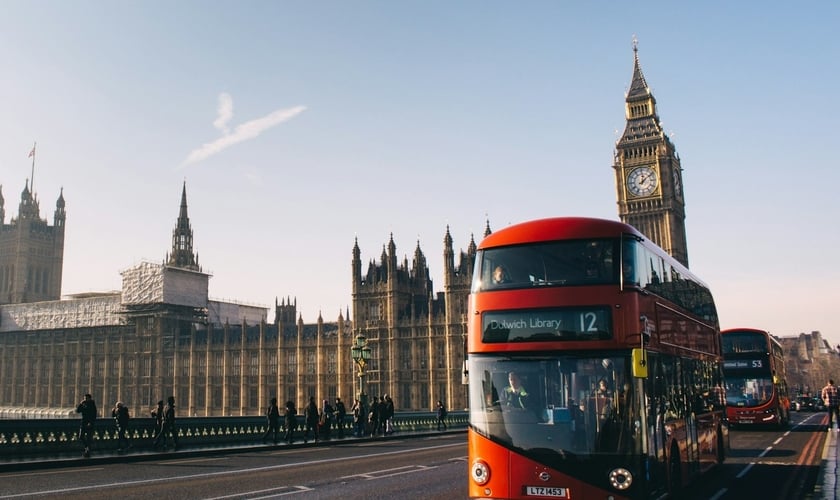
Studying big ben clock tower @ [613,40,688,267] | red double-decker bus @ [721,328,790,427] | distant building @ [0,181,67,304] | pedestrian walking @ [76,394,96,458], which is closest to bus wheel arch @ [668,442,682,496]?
pedestrian walking @ [76,394,96,458]

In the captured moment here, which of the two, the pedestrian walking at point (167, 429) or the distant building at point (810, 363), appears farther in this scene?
the distant building at point (810, 363)

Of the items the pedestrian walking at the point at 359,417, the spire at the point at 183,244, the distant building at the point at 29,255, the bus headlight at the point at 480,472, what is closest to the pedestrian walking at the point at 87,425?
the pedestrian walking at the point at 359,417

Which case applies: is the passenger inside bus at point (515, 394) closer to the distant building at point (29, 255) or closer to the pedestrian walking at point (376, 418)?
the pedestrian walking at point (376, 418)

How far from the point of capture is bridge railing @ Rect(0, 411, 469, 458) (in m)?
20.7

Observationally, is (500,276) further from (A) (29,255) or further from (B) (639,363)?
(A) (29,255)

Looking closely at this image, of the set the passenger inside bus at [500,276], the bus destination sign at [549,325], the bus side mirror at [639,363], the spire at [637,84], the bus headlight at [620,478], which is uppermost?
the spire at [637,84]

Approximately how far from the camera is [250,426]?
2905cm

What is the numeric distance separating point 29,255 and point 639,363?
6813 inches

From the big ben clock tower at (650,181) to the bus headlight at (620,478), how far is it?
85703 millimetres

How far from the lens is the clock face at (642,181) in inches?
3708

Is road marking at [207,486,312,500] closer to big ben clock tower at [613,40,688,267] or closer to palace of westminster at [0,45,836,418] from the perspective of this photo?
palace of westminster at [0,45,836,418]

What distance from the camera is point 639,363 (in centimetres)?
956

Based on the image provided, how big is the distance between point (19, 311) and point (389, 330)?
241ft

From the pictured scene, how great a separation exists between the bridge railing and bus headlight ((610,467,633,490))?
59.0 ft
